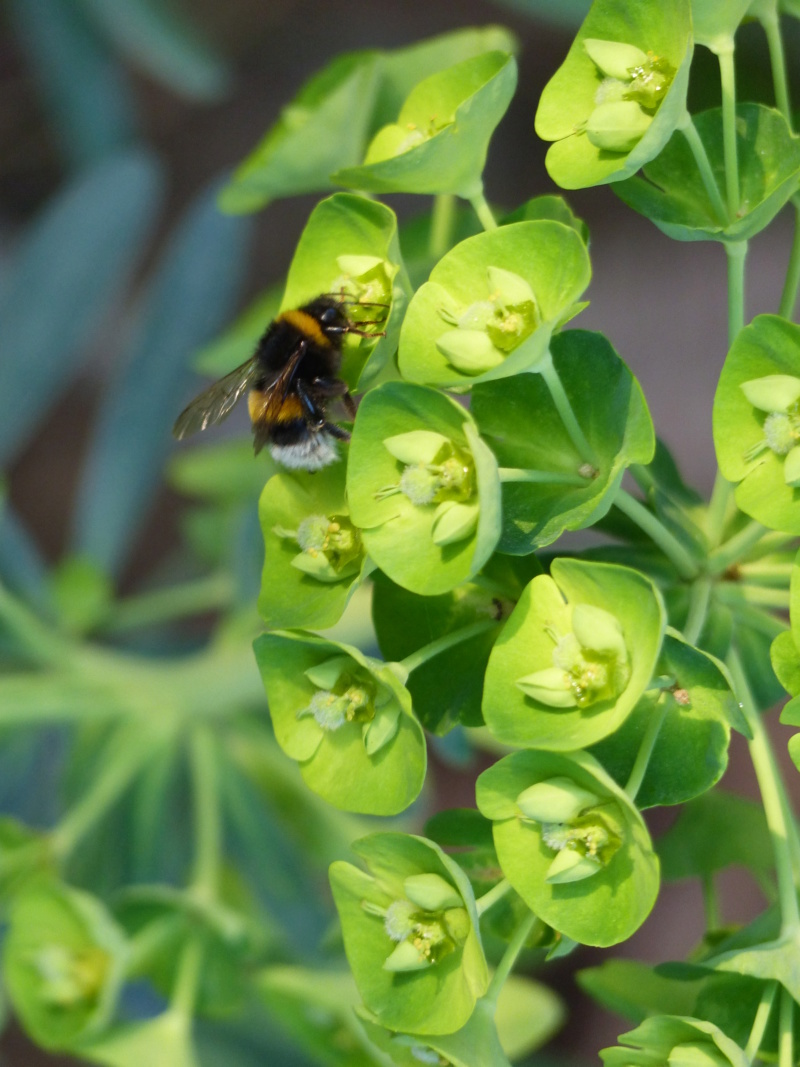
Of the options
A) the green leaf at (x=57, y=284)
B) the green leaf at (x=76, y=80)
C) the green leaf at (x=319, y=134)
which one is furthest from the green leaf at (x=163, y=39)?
the green leaf at (x=319, y=134)

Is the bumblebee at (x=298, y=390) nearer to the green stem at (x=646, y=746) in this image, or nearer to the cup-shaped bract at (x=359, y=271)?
the cup-shaped bract at (x=359, y=271)

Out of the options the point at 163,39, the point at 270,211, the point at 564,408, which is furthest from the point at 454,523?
the point at 270,211

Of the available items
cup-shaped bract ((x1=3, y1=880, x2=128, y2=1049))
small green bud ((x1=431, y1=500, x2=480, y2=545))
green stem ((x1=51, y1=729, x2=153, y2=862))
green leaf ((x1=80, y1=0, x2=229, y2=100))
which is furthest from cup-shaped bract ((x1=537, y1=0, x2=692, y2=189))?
green leaf ((x1=80, y1=0, x2=229, y2=100))

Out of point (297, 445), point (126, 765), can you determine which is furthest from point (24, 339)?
point (297, 445)

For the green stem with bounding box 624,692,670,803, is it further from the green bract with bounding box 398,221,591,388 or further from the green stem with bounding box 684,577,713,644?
the green bract with bounding box 398,221,591,388

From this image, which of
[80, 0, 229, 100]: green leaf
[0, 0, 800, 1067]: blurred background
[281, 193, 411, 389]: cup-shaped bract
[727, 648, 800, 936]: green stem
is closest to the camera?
[727, 648, 800, 936]: green stem

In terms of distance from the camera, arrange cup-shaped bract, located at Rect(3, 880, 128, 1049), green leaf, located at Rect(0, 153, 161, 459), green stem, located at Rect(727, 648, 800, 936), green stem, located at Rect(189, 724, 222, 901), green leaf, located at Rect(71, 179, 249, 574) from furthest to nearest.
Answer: green leaf, located at Rect(71, 179, 249, 574) < green leaf, located at Rect(0, 153, 161, 459) < green stem, located at Rect(189, 724, 222, 901) < cup-shaped bract, located at Rect(3, 880, 128, 1049) < green stem, located at Rect(727, 648, 800, 936)

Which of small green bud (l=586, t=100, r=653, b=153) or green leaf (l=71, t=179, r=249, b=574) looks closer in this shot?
small green bud (l=586, t=100, r=653, b=153)

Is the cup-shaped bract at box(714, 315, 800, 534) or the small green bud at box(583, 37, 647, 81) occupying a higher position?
the small green bud at box(583, 37, 647, 81)
